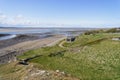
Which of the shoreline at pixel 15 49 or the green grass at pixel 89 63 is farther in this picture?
the shoreline at pixel 15 49

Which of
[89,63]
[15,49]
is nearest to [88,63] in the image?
[89,63]

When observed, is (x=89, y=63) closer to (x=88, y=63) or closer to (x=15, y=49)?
(x=88, y=63)

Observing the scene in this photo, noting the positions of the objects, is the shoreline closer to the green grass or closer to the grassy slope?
the grassy slope

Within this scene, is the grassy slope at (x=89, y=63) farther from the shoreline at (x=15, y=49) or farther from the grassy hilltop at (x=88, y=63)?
the shoreline at (x=15, y=49)

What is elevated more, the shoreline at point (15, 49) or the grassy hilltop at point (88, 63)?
the grassy hilltop at point (88, 63)

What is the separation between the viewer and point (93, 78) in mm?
24797

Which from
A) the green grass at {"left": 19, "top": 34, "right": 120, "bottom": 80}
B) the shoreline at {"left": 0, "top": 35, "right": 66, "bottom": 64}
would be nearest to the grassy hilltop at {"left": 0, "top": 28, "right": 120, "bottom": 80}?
the green grass at {"left": 19, "top": 34, "right": 120, "bottom": 80}

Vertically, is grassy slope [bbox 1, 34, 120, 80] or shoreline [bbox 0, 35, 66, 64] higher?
grassy slope [bbox 1, 34, 120, 80]

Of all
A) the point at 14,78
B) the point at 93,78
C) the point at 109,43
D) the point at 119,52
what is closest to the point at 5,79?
the point at 14,78

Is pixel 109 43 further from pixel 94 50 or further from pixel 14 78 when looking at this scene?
pixel 14 78

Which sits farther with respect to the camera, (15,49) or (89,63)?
(15,49)

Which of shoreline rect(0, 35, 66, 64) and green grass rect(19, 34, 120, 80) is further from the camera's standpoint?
shoreline rect(0, 35, 66, 64)

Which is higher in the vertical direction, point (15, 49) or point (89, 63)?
point (89, 63)

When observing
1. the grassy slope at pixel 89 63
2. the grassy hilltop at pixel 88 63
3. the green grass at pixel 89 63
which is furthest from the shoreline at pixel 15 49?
the green grass at pixel 89 63
